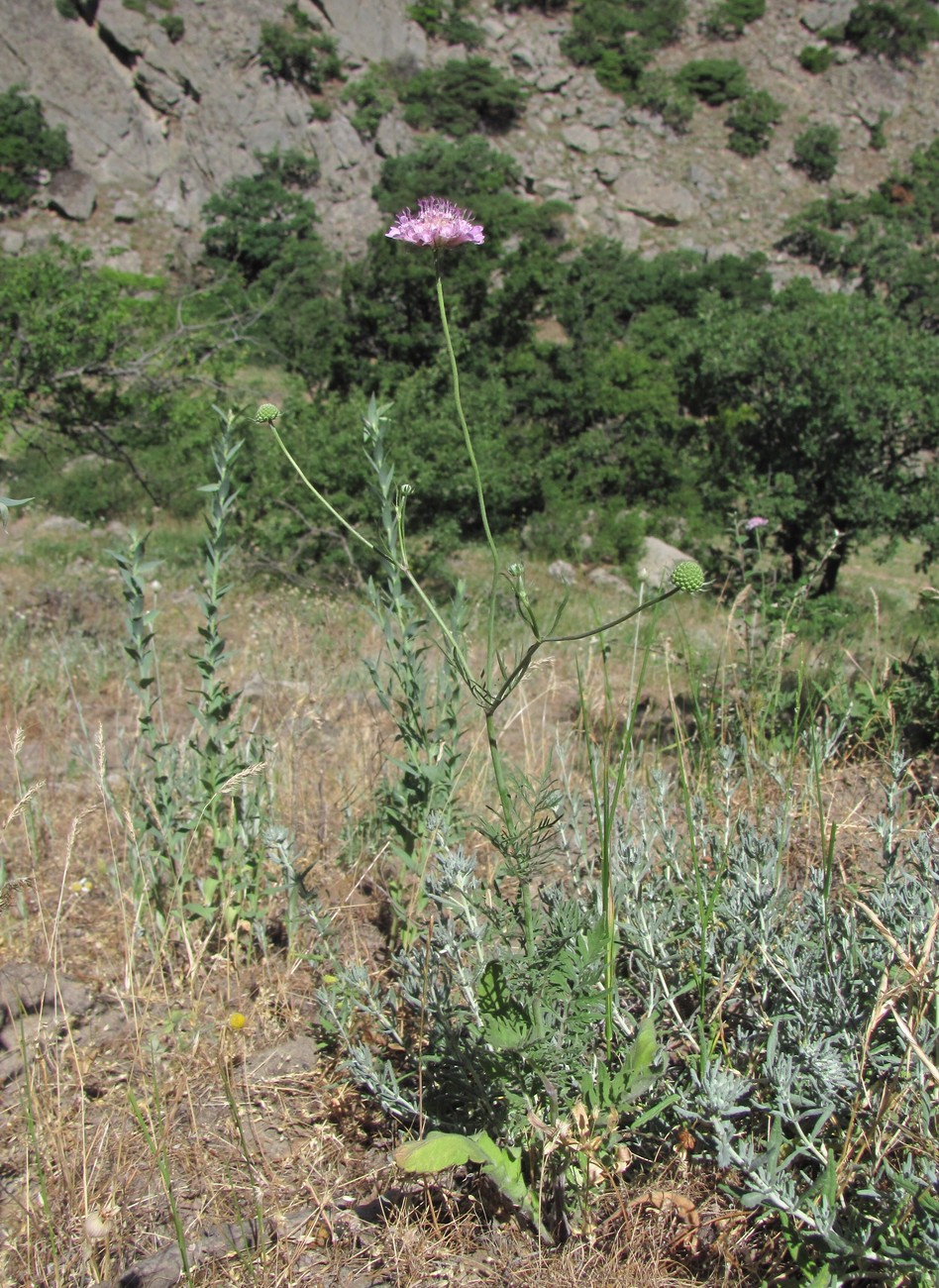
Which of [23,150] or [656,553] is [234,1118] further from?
[23,150]

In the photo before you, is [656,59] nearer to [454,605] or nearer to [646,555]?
[646,555]

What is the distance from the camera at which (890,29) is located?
37.9 metres

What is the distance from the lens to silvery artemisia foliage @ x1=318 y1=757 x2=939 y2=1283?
1302mm

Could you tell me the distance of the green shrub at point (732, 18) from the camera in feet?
128

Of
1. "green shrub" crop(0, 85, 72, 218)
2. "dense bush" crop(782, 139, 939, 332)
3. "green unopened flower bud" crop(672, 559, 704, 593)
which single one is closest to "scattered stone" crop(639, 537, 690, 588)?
"green unopened flower bud" crop(672, 559, 704, 593)

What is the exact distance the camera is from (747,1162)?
1257 mm

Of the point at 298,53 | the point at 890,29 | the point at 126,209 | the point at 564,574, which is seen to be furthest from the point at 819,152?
the point at 564,574

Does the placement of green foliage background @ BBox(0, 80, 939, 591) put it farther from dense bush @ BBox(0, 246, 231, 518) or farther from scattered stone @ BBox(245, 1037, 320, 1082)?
scattered stone @ BBox(245, 1037, 320, 1082)

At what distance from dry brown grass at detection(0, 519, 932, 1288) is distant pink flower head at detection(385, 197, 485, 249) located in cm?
89

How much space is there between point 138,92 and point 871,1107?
36782 millimetres

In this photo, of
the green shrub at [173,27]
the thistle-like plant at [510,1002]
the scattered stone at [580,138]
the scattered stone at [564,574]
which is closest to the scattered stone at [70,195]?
the green shrub at [173,27]

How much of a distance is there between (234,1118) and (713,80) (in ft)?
143

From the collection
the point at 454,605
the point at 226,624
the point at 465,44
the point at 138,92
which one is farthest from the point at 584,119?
the point at 454,605

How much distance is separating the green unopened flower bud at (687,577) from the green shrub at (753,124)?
129 feet
